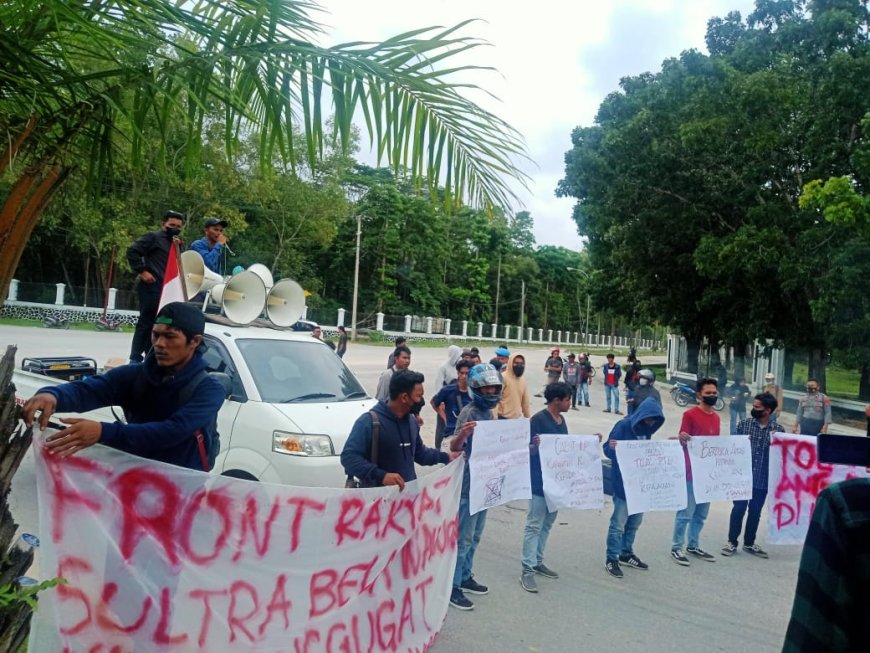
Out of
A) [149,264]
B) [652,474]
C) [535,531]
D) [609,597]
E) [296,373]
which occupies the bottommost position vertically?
[609,597]

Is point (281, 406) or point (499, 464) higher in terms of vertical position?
point (281, 406)

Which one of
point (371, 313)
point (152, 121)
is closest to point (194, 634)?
point (152, 121)

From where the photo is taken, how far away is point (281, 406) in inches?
247

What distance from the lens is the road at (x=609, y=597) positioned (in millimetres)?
4988

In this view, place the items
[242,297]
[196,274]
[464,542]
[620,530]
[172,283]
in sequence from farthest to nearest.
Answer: [242,297] → [196,274] → [620,530] → [464,542] → [172,283]

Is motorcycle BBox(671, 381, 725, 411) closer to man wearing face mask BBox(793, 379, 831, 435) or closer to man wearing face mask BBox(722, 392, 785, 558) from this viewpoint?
man wearing face mask BBox(793, 379, 831, 435)

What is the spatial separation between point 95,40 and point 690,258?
2698 cm

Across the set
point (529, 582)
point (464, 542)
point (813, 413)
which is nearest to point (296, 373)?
point (464, 542)

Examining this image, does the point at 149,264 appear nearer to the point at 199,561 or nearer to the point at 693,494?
the point at 199,561

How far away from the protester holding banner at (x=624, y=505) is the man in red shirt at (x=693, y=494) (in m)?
0.46

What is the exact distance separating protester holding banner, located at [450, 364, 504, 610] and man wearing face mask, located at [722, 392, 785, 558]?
3202mm

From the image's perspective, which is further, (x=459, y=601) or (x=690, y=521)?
(x=690, y=521)

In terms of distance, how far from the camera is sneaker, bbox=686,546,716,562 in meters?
7.14

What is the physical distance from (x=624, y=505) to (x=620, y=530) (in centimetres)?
23
